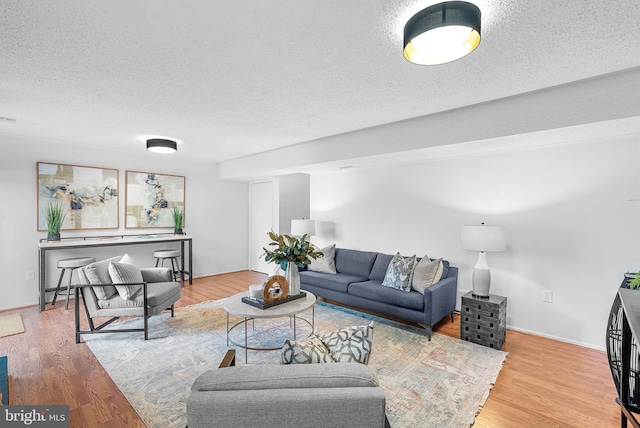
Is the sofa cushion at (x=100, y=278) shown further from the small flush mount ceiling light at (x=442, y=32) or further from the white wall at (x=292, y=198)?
the small flush mount ceiling light at (x=442, y=32)

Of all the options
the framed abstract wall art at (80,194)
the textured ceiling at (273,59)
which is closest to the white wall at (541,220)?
the textured ceiling at (273,59)

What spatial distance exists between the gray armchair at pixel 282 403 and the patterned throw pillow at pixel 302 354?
0.85 ft

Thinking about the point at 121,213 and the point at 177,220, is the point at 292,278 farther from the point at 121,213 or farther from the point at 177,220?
the point at 121,213

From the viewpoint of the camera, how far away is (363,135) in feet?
12.2

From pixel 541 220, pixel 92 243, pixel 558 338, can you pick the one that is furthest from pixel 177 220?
pixel 558 338

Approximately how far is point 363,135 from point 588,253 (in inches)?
107

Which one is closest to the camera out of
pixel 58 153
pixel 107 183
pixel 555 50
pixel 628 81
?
pixel 555 50

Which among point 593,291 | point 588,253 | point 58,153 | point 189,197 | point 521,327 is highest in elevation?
point 58,153

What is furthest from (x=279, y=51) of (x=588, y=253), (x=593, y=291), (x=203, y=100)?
(x=593, y=291)

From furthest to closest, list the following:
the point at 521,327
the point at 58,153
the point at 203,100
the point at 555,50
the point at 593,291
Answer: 1. the point at 58,153
2. the point at 521,327
3. the point at 593,291
4. the point at 203,100
5. the point at 555,50

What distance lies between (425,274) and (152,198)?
479 cm

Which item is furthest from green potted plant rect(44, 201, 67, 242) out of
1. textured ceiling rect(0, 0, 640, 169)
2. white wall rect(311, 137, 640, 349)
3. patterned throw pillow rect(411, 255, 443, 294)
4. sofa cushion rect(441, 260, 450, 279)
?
sofa cushion rect(441, 260, 450, 279)

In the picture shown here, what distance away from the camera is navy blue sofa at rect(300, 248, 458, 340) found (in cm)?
326

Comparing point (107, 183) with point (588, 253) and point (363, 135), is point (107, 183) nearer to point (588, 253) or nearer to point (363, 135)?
point (363, 135)
